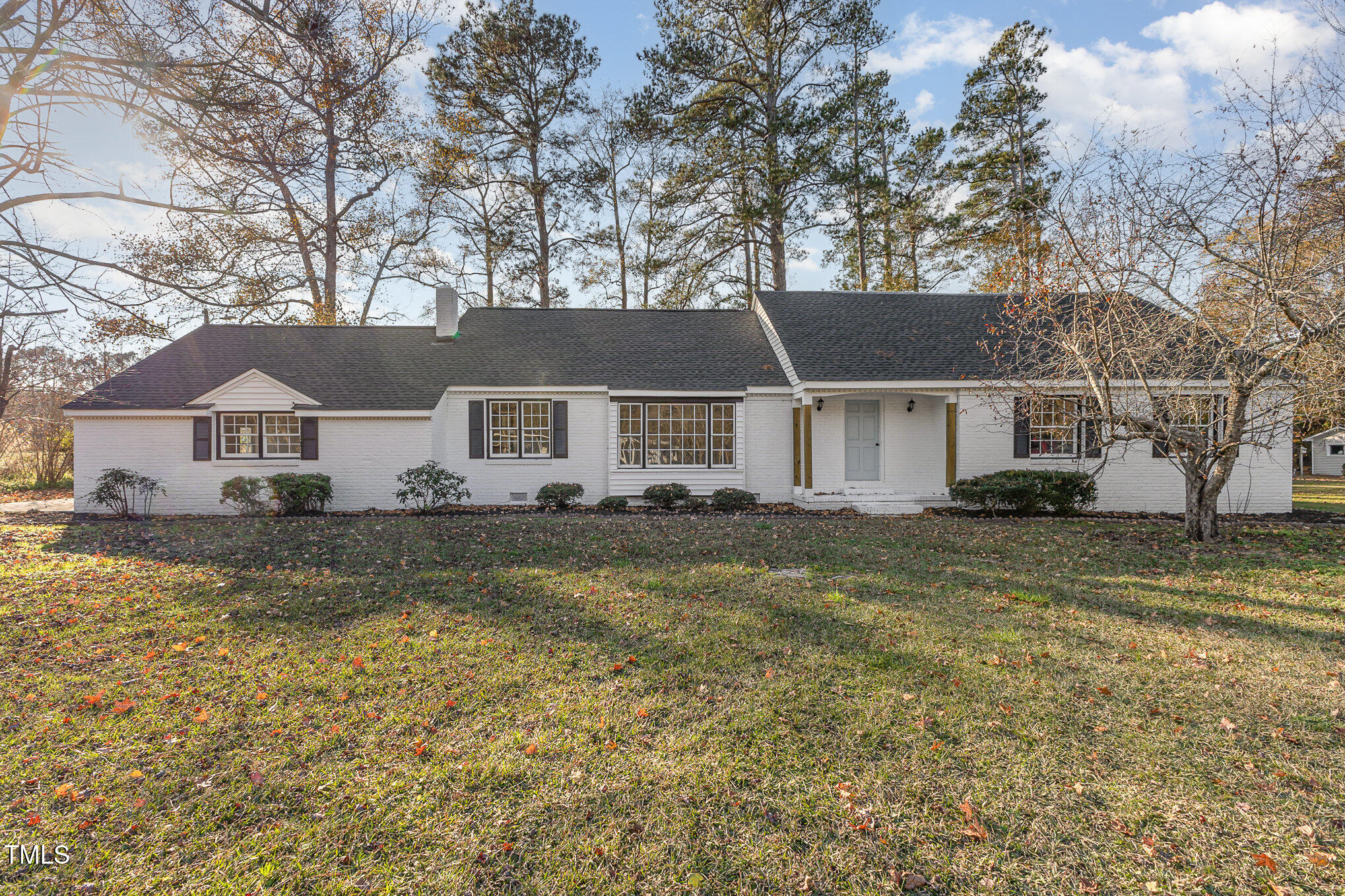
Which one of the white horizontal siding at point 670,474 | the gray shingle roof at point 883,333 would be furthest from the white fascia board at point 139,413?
the gray shingle roof at point 883,333

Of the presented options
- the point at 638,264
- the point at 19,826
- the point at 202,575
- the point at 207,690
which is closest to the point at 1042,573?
the point at 207,690

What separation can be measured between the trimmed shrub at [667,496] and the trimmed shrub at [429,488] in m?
4.29

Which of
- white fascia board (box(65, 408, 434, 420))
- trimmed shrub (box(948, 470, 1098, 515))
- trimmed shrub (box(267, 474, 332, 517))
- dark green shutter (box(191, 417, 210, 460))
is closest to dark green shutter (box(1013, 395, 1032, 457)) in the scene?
trimmed shrub (box(948, 470, 1098, 515))

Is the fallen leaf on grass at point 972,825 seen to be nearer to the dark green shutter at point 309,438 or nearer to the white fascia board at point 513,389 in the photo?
the white fascia board at point 513,389

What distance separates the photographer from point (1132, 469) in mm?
13891

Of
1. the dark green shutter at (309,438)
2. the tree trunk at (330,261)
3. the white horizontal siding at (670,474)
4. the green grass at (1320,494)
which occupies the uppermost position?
the tree trunk at (330,261)

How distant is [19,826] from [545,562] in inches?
213

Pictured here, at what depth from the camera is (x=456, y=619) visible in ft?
18.6

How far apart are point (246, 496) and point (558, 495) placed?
21.8 ft

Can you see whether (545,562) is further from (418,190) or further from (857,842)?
(418,190)

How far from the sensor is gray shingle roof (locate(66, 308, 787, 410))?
46.4 ft

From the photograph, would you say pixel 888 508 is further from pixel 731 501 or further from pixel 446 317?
pixel 446 317

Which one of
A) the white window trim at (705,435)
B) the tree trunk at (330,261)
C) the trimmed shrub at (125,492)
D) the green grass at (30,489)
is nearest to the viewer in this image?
the trimmed shrub at (125,492)

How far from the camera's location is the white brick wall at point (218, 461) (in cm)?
1341
